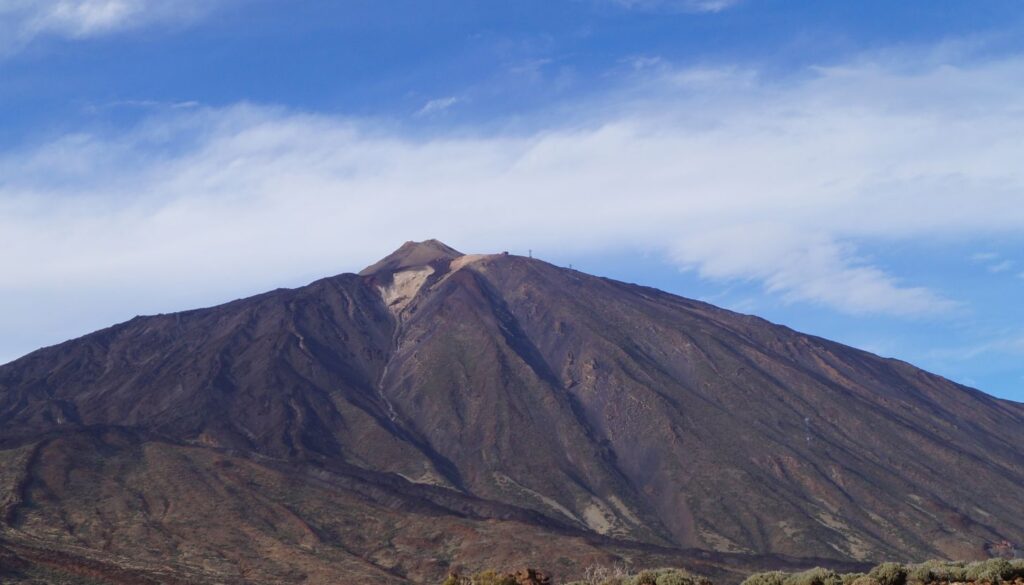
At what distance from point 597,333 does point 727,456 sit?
112 ft

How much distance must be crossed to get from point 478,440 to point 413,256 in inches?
2695

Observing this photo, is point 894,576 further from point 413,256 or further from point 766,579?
point 413,256

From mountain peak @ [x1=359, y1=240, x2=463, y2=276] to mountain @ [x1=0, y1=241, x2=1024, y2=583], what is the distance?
105cm

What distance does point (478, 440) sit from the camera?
129625 millimetres

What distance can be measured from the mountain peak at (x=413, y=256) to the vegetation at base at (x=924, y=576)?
532ft

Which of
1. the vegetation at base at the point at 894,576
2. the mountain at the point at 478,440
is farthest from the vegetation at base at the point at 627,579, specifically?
the mountain at the point at 478,440

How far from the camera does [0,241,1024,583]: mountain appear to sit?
85062mm

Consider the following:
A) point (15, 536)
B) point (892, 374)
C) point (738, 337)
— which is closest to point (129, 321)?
point (738, 337)

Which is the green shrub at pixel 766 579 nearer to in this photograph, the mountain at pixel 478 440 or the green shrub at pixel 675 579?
the green shrub at pixel 675 579

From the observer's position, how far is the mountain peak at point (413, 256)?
187375 millimetres

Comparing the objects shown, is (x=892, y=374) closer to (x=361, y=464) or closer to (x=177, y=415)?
(x=361, y=464)

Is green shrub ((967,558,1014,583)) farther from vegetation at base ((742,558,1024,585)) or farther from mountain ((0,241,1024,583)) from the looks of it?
mountain ((0,241,1024,583))

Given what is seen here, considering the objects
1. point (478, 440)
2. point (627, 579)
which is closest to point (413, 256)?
point (478, 440)

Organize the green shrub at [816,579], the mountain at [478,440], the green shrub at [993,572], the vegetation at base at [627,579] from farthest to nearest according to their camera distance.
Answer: the mountain at [478,440]
the vegetation at base at [627,579]
the green shrub at [816,579]
the green shrub at [993,572]
